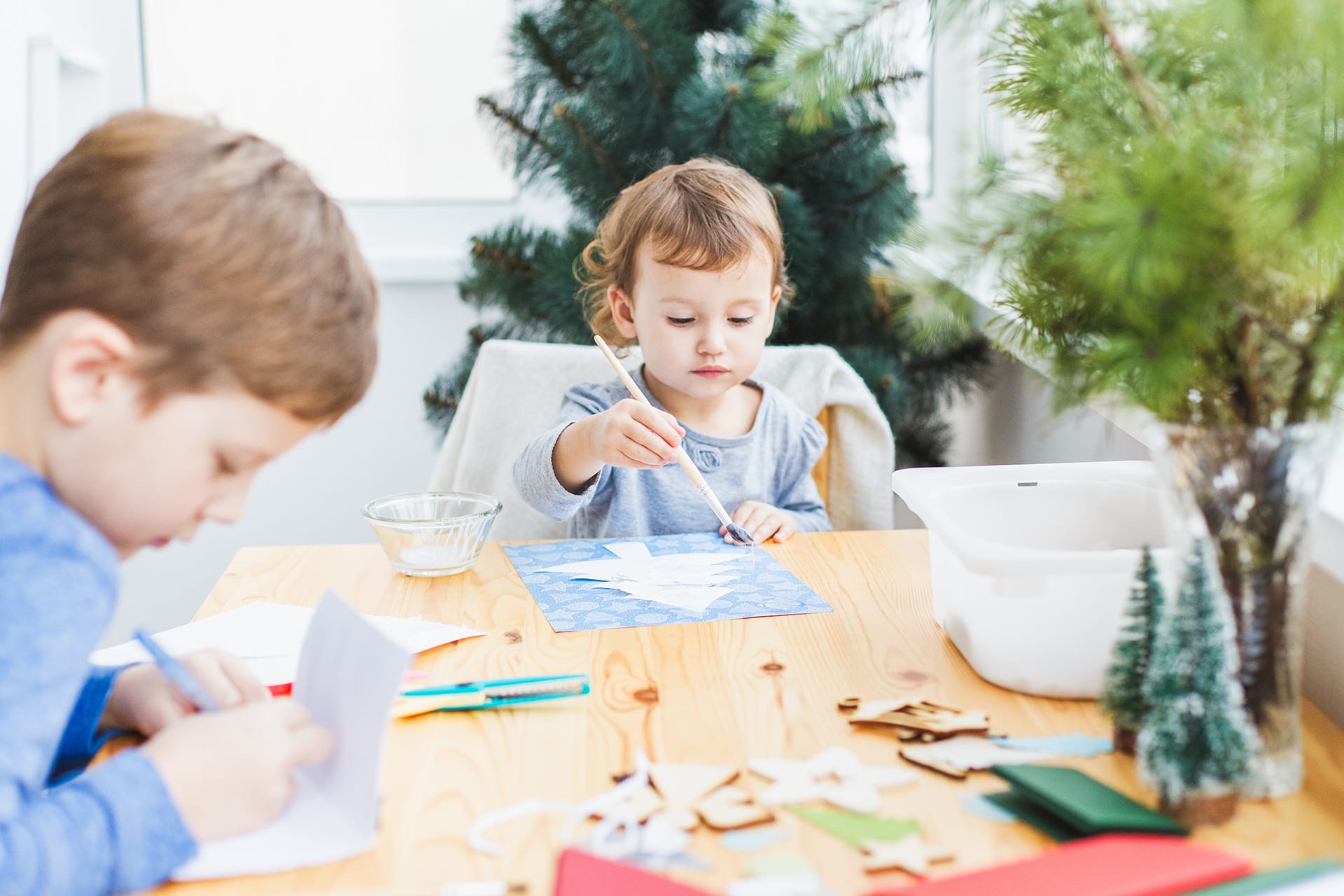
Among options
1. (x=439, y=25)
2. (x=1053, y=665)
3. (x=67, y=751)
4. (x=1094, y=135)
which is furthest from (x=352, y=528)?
(x=1094, y=135)

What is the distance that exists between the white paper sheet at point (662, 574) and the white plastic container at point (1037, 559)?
213 millimetres

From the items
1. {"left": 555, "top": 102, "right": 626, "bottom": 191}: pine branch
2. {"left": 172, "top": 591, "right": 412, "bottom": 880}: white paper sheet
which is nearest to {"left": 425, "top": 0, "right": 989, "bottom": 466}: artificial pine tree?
{"left": 555, "top": 102, "right": 626, "bottom": 191}: pine branch

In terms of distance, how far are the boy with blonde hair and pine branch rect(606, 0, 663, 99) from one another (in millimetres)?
1027

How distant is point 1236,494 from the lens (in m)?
0.61

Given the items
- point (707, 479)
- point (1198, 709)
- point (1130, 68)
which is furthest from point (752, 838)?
point (707, 479)

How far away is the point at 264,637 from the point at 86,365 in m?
0.38

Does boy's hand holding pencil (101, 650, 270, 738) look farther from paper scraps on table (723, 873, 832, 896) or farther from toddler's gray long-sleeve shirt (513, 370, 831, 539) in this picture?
toddler's gray long-sleeve shirt (513, 370, 831, 539)

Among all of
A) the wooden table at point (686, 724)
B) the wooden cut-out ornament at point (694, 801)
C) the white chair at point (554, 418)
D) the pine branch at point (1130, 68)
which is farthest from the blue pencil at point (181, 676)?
the white chair at point (554, 418)

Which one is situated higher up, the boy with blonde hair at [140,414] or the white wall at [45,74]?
the white wall at [45,74]

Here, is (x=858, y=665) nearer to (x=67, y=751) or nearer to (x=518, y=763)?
(x=518, y=763)

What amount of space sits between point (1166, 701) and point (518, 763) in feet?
1.27

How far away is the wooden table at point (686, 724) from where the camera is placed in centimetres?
60

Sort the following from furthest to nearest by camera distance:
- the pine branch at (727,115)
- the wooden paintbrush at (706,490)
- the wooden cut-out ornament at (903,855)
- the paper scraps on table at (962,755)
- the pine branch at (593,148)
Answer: the pine branch at (593,148)
the pine branch at (727,115)
the wooden paintbrush at (706,490)
the paper scraps on table at (962,755)
the wooden cut-out ornament at (903,855)

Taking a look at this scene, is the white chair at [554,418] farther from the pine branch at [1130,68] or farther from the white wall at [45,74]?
the pine branch at [1130,68]
